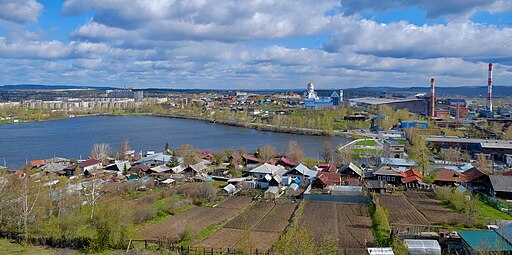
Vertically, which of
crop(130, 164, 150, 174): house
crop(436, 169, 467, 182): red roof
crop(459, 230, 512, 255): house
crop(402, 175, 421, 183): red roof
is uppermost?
crop(459, 230, 512, 255): house

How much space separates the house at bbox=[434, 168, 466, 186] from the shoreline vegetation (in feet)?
26.1

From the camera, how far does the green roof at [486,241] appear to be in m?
3.64

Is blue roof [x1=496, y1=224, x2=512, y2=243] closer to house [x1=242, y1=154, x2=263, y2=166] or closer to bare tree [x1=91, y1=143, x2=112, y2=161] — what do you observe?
house [x1=242, y1=154, x2=263, y2=166]

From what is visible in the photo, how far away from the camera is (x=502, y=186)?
6.59 metres

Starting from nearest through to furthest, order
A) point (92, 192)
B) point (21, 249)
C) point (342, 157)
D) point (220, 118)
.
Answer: point (21, 249) < point (92, 192) < point (342, 157) < point (220, 118)

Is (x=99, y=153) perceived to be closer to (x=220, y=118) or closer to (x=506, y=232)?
(x=506, y=232)

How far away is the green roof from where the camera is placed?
364 cm

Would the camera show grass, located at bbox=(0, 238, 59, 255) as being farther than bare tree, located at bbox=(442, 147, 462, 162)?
No

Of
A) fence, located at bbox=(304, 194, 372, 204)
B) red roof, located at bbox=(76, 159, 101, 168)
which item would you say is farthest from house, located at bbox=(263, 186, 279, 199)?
red roof, located at bbox=(76, 159, 101, 168)

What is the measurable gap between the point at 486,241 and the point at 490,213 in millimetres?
2218

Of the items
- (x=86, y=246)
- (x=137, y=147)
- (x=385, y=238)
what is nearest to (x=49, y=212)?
(x=86, y=246)

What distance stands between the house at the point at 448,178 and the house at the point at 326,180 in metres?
1.81

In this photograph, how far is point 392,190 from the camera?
23.8 feet


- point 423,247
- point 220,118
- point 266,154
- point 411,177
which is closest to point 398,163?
point 411,177
